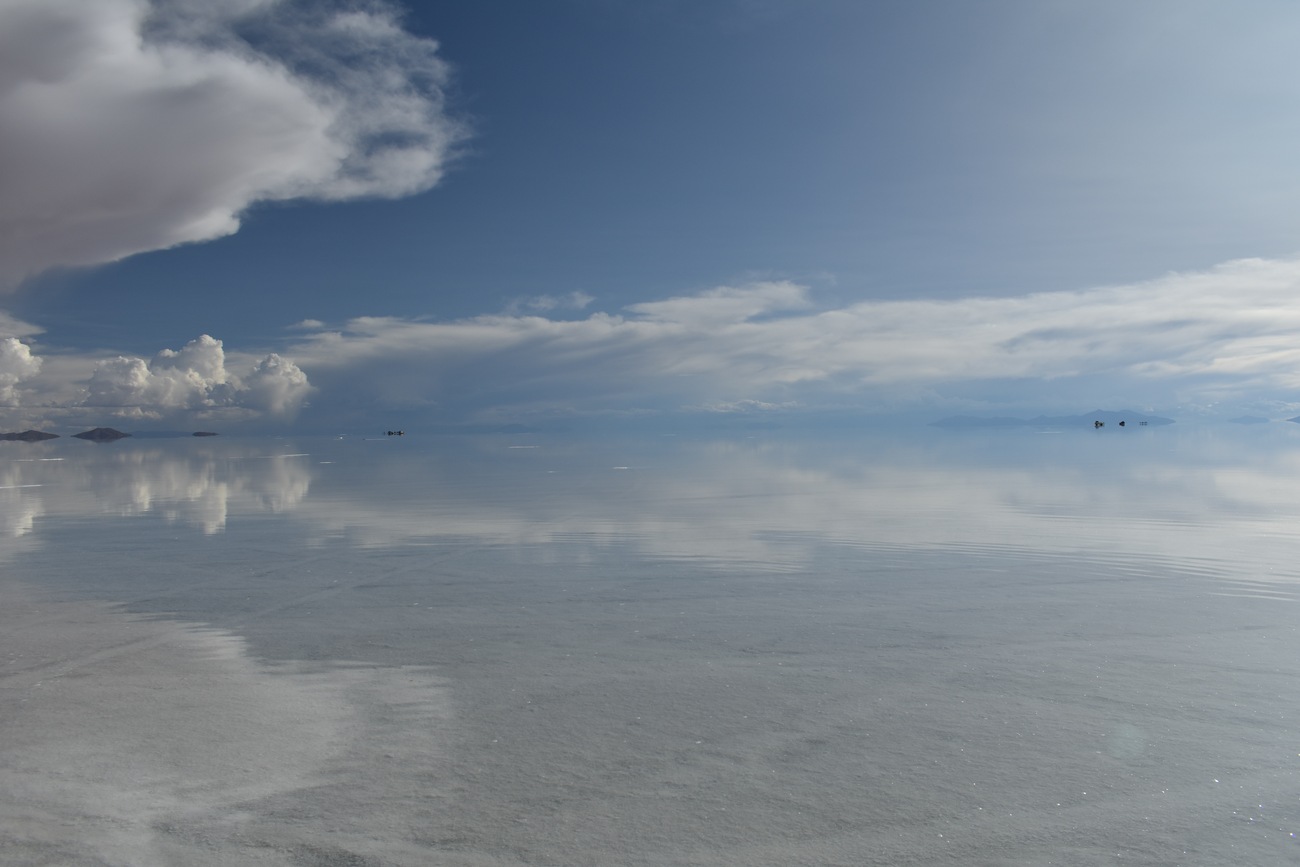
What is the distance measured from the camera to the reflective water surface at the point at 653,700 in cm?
724

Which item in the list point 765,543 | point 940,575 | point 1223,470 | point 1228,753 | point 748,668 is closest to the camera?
point 1228,753

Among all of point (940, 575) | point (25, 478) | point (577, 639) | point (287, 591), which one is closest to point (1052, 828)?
point (577, 639)

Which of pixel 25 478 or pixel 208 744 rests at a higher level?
pixel 25 478

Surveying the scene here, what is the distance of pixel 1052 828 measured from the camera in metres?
7.31

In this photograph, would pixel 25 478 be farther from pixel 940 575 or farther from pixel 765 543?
pixel 940 575

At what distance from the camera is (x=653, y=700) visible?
10398 mm

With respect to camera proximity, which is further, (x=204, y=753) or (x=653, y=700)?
(x=653, y=700)

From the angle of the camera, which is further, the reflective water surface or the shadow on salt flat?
the reflective water surface

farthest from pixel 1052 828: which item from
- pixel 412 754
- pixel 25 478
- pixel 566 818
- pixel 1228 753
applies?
pixel 25 478

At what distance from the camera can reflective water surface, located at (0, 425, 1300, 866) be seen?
7.24 meters

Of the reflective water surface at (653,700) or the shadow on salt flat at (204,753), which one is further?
the reflective water surface at (653,700)

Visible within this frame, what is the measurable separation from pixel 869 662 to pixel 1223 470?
172 feet

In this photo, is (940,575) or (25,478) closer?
(940,575)

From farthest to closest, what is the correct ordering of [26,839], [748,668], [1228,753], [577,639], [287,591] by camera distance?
Answer: [287,591] < [577,639] < [748,668] < [1228,753] < [26,839]
